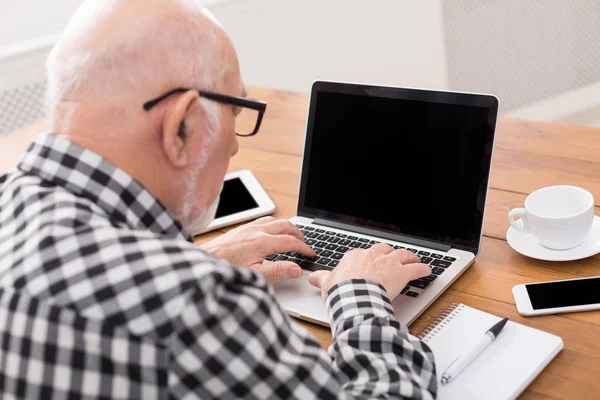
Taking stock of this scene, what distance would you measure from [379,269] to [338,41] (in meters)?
2.22

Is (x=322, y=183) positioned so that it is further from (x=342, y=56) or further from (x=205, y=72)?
(x=342, y=56)

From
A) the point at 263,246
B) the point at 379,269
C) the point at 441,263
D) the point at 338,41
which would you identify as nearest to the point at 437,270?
the point at 441,263

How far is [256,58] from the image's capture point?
3.07 m

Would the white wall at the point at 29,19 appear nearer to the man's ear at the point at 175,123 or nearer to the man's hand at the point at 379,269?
the man's hand at the point at 379,269

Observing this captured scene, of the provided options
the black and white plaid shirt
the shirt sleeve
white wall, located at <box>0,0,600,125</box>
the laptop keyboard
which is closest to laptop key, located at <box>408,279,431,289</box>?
the laptop keyboard

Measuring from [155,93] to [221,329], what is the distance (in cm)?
27

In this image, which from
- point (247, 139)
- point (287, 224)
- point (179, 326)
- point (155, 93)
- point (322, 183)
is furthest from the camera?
point (247, 139)

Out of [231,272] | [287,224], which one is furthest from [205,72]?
[287,224]

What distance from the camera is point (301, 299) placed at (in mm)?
1126

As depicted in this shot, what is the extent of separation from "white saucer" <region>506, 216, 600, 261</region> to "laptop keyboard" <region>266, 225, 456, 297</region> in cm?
11

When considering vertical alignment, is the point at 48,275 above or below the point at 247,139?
above

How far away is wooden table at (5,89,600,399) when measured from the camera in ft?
3.03

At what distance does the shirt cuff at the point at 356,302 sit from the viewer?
95cm

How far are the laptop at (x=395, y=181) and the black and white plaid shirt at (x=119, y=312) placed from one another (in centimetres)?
35
